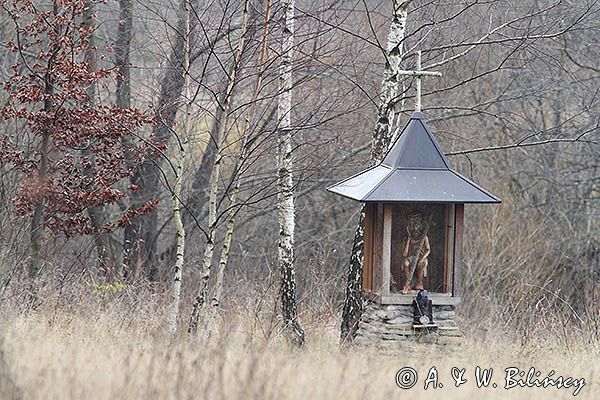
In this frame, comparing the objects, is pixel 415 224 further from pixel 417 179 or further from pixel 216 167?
pixel 216 167

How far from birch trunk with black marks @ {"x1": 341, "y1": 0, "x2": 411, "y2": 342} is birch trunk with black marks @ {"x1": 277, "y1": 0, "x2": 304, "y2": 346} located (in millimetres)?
532

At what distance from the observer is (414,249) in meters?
7.38

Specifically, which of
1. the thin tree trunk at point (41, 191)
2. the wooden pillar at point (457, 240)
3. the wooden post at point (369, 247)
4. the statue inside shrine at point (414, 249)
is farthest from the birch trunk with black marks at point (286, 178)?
the thin tree trunk at point (41, 191)

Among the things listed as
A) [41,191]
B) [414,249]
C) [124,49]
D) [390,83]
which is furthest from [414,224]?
[124,49]

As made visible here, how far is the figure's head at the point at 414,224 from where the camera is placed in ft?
24.2

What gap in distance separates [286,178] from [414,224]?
209cm

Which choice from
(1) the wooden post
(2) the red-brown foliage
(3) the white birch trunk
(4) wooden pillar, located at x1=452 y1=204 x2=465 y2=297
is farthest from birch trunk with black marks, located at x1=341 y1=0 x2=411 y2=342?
(2) the red-brown foliage

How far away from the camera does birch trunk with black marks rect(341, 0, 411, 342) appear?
866cm

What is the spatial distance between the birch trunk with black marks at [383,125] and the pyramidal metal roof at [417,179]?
1.26 meters

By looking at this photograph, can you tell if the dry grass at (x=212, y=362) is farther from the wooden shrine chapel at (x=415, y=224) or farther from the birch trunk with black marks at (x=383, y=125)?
the wooden shrine chapel at (x=415, y=224)

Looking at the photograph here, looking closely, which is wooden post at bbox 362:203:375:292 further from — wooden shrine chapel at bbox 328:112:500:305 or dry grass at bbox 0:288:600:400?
dry grass at bbox 0:288:600:400

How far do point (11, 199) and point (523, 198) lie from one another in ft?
29.5

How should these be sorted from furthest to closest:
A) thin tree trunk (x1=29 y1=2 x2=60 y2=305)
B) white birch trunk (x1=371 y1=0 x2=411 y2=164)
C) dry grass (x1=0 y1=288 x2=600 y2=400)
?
thin tree trunk (x1=29 y1=2 x2=60 y2=305), white birch trunk (x1=371 y1=0 x2=411 y2=164), dry grass (x1=0 y1=288 x2=600 y2=400)

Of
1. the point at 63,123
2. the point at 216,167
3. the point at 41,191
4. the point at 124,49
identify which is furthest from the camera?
the point at 124,49
